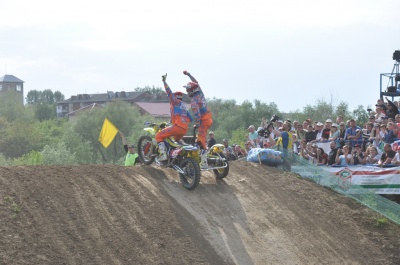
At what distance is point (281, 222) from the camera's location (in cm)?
1581

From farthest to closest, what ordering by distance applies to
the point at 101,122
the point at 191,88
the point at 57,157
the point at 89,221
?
the point at 101,122
the point at 57,157
the point at 191,88
the point at 89,221

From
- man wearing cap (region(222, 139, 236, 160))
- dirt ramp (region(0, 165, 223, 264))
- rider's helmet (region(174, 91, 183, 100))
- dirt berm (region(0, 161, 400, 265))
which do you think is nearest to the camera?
dirt ramp (region(0, 165, 223, 264))

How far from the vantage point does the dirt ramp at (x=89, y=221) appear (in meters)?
11.2

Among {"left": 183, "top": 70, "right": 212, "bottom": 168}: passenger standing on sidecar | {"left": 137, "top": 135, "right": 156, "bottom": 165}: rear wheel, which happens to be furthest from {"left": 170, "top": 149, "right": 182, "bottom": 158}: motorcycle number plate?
{"left": 137, "top": 135, "right": 156, "bottom": 165}: rear wheel

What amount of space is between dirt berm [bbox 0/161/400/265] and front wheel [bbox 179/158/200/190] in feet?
0.77

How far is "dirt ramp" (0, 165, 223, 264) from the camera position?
1116cm

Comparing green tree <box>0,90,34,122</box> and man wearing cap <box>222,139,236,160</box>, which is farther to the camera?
green tree <box>0,90,34,122</box>

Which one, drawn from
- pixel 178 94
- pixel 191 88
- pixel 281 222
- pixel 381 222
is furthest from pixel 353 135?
pixel 178 94

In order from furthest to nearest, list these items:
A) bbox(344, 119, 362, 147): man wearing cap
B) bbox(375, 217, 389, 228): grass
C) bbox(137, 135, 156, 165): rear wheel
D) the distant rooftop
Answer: the distant rooftop, bbox(344, 119, 362, 147): man wearing cap, bbox(375, 217, 389, 228): grass, bbox(137, 135, 156, 165): rear wheel

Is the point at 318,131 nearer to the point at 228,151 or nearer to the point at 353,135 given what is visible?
the point at 353,135

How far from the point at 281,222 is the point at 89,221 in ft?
17.4

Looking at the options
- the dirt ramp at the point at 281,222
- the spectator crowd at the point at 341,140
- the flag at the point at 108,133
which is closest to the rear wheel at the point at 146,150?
the dirt ramp at the point at 281,222

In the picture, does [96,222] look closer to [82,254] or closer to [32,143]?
[82,254]

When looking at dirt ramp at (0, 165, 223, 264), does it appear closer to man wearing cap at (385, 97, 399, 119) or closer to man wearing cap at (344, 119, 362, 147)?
man wearing cap at (344, 119, 362, 147)
